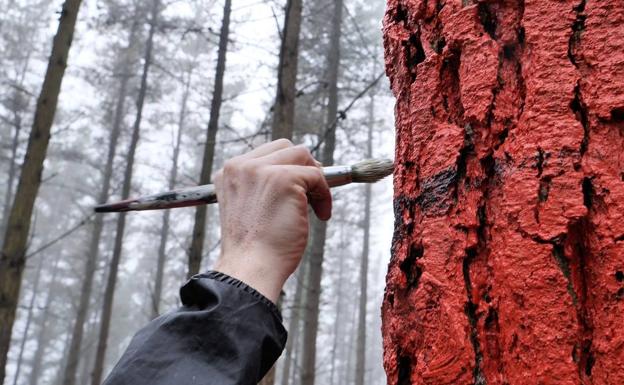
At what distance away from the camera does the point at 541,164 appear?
84cm

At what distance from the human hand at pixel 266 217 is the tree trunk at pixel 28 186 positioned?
4.92 metres

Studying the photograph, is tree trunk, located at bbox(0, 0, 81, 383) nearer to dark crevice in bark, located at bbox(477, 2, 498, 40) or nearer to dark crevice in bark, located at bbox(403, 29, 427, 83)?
dark crevice in bark, located at bbox(403, 29, 427, 83)

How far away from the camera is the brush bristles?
134cm

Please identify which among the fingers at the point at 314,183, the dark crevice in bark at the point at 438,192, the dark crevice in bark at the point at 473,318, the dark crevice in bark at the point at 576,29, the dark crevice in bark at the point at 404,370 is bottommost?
the dark crevice in bark at the point at 404,370

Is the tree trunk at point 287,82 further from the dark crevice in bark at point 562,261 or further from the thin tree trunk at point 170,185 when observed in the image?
the thin tree trunk at point 170,185

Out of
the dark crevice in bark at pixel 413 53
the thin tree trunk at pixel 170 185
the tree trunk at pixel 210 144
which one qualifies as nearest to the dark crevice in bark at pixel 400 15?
the dark crevice in bark at pixel 413 53

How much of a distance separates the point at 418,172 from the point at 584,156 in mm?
299

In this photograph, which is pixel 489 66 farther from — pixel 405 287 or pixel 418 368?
pixel 418 368

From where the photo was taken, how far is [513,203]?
2.78 feet

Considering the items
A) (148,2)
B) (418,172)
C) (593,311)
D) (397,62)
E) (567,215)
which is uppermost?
(148,2)

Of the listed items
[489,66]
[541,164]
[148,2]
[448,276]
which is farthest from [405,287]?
[148,2]

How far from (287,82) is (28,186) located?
279cm

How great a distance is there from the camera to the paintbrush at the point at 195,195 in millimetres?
1331

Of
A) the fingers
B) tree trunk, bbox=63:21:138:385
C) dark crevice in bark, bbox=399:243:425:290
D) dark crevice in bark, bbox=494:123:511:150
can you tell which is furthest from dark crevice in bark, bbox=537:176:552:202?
tree trunk, bbox=63:21:138:385
